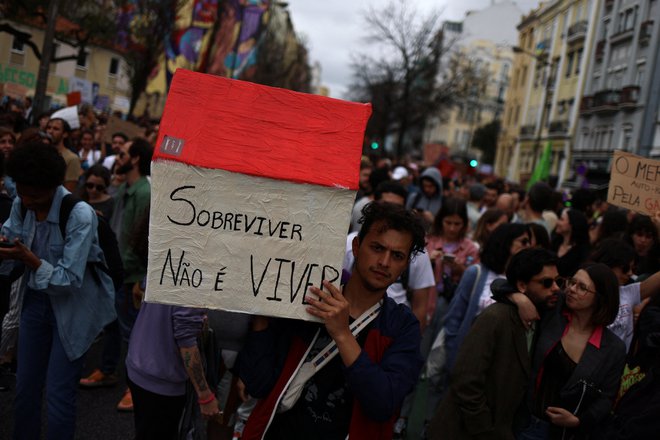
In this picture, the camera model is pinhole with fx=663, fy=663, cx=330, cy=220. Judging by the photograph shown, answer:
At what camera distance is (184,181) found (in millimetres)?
2229

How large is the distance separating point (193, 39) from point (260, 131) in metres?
28.3

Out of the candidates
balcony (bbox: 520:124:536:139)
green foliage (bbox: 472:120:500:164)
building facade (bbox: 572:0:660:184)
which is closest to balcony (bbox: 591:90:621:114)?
building facade (bbox: 572:0:660:184)

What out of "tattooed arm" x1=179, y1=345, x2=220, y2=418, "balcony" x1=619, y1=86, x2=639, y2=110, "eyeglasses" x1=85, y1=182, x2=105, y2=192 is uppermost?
"balcony" x1=619, y1=86, x2=639, y2=110

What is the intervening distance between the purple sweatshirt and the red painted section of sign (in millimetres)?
1186

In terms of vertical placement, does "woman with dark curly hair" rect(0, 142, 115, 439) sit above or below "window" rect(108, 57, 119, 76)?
below

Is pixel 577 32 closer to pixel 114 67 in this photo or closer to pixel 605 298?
pixel 114 67

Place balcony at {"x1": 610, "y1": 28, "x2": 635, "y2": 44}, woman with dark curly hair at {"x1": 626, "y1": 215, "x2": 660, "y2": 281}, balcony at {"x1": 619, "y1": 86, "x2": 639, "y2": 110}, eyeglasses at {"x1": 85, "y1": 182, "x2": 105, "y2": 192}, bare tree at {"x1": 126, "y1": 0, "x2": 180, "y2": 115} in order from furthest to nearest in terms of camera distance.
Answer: balcony at {"x1": 610, "y1": 28, "x2": 635, "y2": 44}
balcony at {"x1": 619, "y1": 86, "x2": 639, "y2": 110}
bare tree at {"x1": 126, "y1": 0, "x2": 180, "y2": 115}
eyeglasses at {"x1": 85, "y1": 182, "x2": 105, "y2": 192}
woman with dark curly hair at {"x1": 626, "y1": 215, "x2": 660, "y2": 281}

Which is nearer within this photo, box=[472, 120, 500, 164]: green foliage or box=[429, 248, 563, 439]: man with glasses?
box=[429, 248, 563, 439]: man with glasses

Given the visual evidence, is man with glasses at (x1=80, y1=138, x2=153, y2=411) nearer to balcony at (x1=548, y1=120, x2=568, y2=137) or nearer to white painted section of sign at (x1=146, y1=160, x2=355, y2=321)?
white painted section of sign at (x1=146, y1=160, x2=355, y2=321)

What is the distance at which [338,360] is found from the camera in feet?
7.97

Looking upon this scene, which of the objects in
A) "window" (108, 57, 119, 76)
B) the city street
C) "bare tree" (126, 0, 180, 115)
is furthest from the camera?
"window" (108, 57, 119, 76)

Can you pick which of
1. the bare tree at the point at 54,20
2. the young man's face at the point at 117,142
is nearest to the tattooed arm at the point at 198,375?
the young man's face at the point at 117,142

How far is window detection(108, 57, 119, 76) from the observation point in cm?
4942

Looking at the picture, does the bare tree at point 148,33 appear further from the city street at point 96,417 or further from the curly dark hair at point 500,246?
the curly dark hair at point 500,246
